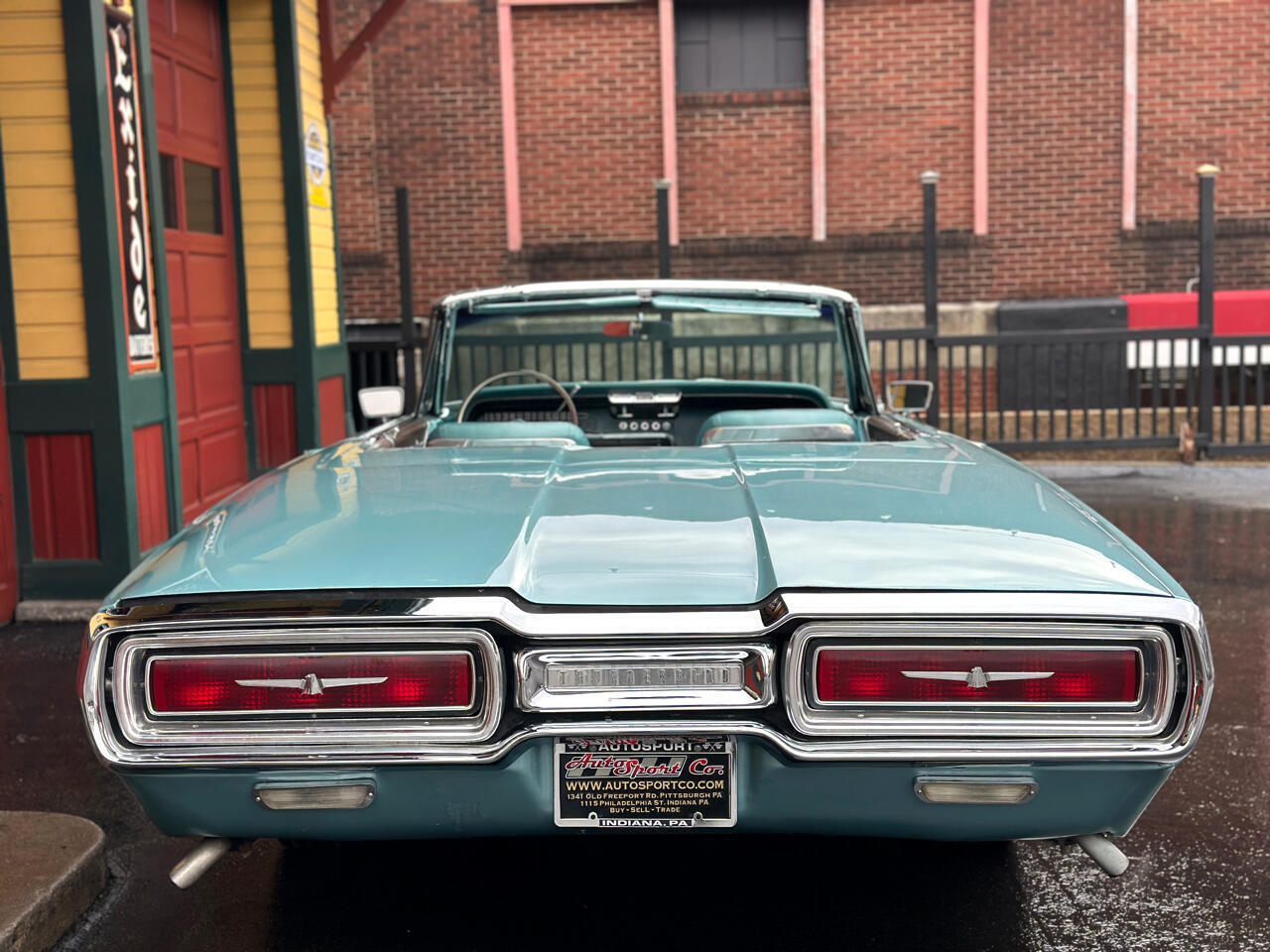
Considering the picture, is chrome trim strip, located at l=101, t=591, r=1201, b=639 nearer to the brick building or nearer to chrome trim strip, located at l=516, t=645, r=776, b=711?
chrome trim strip, located at l=516, t=645, r=776, b=711

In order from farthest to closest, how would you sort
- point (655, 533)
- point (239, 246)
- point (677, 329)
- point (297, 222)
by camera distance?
point (297, 222) → point (239, 246) → point (677, 329) → point (655, 533)

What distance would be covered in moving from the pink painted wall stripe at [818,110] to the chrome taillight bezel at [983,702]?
13467 mm

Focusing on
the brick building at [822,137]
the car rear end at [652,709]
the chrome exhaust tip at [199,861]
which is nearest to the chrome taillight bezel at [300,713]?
the car rear end at [652,709]

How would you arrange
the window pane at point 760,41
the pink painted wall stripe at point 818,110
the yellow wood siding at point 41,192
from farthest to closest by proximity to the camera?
the window pane at point 760,41 → the pink painted wall stripe at point 818,110 → the yellow wood siding at point 41,192

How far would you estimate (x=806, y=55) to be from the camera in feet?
50.5

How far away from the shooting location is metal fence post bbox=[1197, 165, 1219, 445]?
10695 mm

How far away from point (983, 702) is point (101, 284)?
4852mm

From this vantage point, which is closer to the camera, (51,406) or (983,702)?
(983,702)

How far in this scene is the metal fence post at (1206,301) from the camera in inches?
421

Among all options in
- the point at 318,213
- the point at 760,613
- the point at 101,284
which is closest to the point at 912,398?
the point at 760,613

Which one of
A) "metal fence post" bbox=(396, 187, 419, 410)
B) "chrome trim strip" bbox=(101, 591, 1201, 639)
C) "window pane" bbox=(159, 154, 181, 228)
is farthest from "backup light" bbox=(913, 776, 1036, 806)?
"metal fence post" bbox=(396, 187, 419, 410)

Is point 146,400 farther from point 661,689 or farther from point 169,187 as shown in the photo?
point 661,689

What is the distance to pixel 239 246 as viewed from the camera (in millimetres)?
9031

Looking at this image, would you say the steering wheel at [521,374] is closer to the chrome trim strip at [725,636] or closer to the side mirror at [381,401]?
the side mirror at [381,401]
